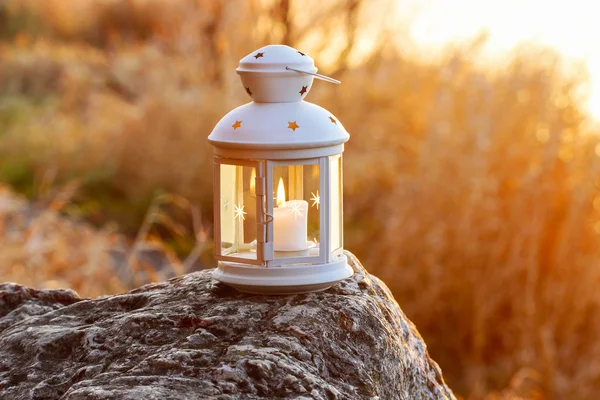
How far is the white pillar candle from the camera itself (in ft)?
5.08

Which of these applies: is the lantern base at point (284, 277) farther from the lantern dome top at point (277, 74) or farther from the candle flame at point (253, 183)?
the lantern dome top at point (277, 74)

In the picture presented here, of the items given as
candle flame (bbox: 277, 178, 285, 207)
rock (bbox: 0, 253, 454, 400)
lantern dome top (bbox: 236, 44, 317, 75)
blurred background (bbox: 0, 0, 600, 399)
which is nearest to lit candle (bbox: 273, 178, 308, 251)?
candle flame (bbox: 277, 178, 285, 207)

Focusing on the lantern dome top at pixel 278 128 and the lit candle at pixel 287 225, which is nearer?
the lantern dome top at pixel 278 128

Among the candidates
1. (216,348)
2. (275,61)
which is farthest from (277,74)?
(216,348)

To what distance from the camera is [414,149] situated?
186 inches

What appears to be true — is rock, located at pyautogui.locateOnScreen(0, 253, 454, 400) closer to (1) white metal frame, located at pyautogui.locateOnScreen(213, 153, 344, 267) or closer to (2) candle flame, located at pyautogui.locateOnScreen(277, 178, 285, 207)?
(1) white metal frame, located at pyautogui.locateOnScreen(213, 153, 344, 267)

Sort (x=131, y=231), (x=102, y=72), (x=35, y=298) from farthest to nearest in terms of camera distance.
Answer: (x=102, y=72)
(x=131, y=231)
(x=35, y=298)

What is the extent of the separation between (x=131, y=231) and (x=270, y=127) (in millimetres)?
5268

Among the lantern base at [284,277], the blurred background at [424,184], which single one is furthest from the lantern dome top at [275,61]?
the blurred background at [424,184]

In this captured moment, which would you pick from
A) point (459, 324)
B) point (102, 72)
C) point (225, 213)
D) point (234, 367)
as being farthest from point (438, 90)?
point (102, 72)

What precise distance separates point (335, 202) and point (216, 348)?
1.35ft

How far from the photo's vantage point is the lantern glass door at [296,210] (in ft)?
5.08

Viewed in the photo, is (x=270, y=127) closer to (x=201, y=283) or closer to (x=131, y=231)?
(x=201, y=283)

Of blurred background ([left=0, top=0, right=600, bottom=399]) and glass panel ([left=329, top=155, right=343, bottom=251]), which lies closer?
glass panel ([left=329, top=155, right=343, bottom=251])
